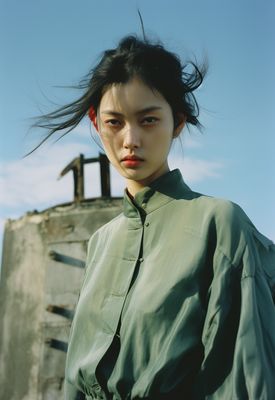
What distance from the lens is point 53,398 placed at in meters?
8.14

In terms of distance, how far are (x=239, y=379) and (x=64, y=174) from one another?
7438mm

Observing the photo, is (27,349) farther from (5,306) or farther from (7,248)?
(7,248)

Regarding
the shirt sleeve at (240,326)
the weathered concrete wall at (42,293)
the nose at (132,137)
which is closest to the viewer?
the shirt sleeve at (240,326)

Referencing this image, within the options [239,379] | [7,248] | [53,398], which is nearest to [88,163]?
[7,248]

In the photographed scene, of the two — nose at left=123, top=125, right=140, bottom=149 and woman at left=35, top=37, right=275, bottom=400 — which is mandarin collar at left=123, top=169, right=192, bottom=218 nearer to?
woman at left=35, top=37, right=275, bottom=400

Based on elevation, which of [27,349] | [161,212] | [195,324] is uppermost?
[161,212]

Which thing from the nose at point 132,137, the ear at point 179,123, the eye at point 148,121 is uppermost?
the ear at point 179,123

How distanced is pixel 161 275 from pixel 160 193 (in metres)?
0.29

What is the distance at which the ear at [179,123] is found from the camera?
5.95 feet

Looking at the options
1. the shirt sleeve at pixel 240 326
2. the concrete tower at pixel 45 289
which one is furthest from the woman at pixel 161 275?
the concrete tower at pixel 45 289

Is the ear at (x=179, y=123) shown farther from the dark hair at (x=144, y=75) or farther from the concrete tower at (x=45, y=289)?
the concrete tower at (x=45, y=289)

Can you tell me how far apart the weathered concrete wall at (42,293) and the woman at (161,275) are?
21.6 ft

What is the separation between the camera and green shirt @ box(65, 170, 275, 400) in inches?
55.1

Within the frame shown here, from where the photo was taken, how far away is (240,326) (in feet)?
4.57
